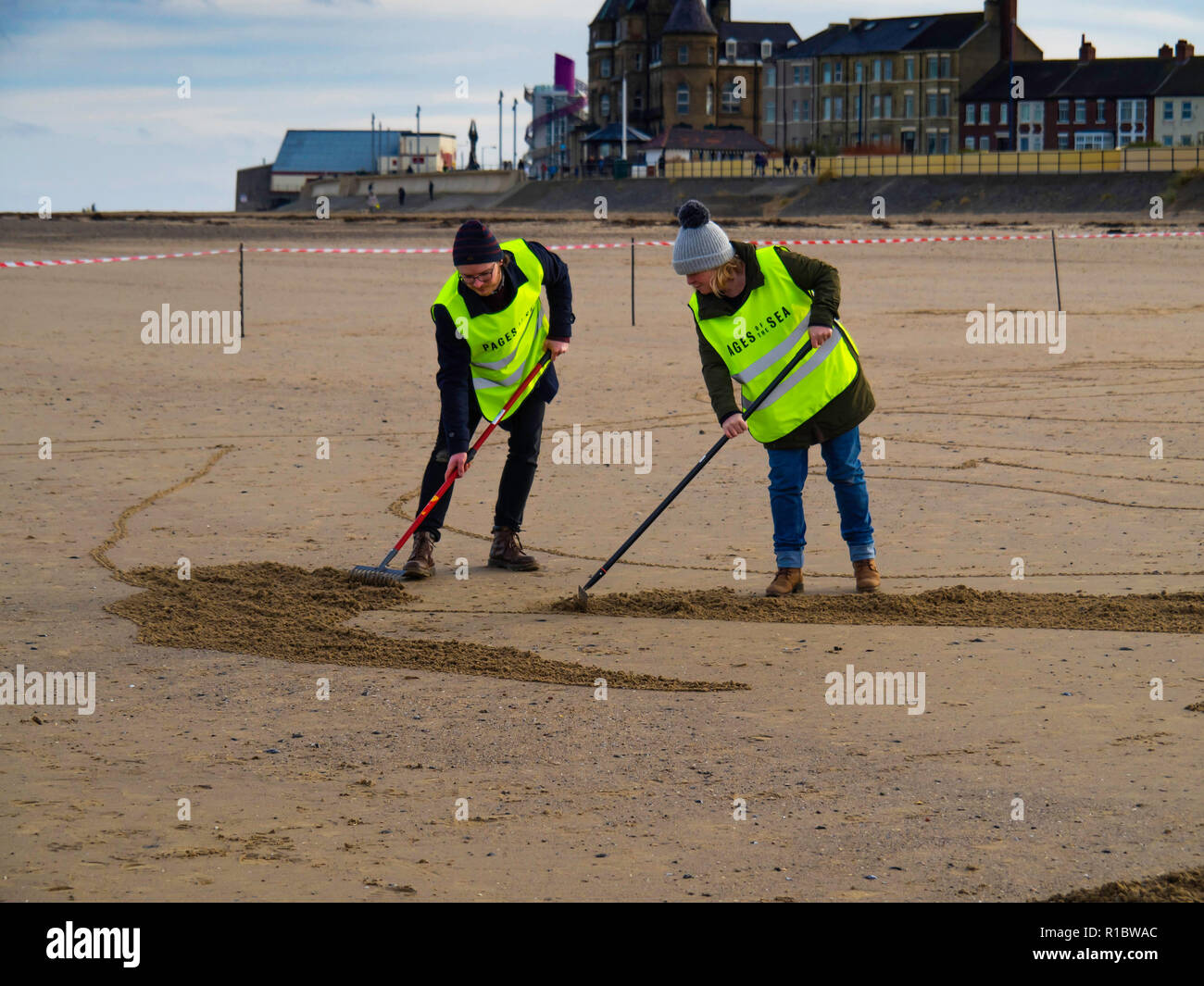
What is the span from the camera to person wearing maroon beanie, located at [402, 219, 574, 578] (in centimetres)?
702

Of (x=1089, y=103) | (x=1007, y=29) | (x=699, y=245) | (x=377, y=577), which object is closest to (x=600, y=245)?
(x=377, y=577)

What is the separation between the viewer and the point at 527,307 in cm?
723

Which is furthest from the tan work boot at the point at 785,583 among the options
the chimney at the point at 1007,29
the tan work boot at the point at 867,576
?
the chimney at the point at 1007,29

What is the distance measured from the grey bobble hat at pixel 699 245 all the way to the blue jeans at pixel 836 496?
995 millimetres

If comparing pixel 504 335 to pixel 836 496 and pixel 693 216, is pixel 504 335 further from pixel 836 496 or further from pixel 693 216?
pixel 836 496

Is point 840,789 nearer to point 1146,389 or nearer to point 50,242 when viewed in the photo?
point 1146,389

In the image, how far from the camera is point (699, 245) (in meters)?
6.25

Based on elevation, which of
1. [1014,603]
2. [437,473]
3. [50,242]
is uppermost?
[50,242]

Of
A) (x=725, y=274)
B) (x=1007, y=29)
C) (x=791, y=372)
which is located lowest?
(x=791, y=372)

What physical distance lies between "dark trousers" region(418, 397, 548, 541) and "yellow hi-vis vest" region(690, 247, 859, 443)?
4.07ft

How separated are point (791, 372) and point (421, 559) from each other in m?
2.10

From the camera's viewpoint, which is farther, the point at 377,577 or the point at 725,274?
the point at 377,577
